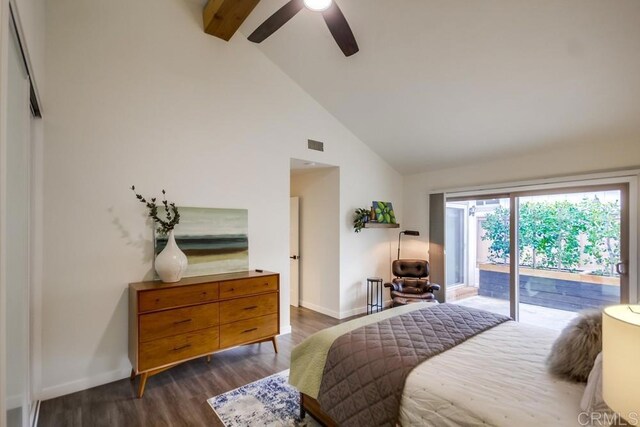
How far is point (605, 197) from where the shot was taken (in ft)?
11.1

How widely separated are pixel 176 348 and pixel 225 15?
3178mm

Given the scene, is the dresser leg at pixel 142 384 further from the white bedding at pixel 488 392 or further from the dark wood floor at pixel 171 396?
the white bedding at pixel 488 392

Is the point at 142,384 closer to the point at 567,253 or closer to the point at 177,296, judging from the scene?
the point at 177,296

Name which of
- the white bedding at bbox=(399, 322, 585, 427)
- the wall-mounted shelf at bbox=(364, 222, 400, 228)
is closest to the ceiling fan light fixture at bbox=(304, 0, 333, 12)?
the white bedding at bbox=(399, 322, 585, 427)

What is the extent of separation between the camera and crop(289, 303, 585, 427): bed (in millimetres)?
1270

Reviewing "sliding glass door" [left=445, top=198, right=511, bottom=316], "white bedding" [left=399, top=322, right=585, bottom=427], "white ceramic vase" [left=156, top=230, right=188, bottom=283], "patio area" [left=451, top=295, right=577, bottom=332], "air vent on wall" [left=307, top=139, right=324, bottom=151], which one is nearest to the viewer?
"white bedding" [left=399, top=322, right=585, bottom=427]

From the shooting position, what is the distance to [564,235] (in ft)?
12.3

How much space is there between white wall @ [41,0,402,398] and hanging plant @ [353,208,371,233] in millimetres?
1171

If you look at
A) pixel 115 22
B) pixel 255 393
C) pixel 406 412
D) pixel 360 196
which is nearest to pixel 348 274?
pixel 360 196

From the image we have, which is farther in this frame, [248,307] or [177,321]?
[248,307]

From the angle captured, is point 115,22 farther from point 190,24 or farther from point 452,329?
point 452,329

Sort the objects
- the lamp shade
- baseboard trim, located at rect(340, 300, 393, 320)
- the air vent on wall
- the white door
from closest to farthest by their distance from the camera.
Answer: the lamp shade < the air vent on wall < baseboard trim, located at rect(340, 300, 393, 320) < the white door

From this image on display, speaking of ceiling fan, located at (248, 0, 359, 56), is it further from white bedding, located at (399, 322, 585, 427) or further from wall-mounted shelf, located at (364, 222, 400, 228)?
wall-mounted shelf, located at (364, 222, 400, 228)

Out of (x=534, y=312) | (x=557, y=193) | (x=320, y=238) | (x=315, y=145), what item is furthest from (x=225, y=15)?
(x=534, y=312)
